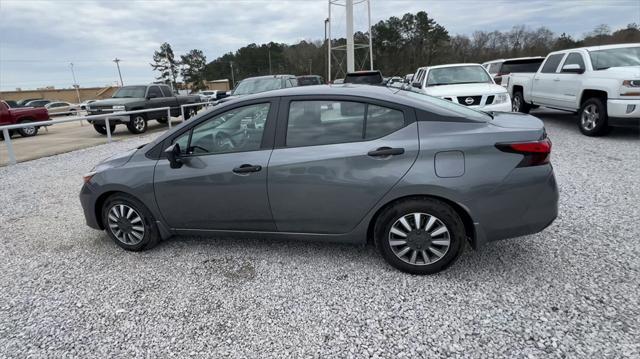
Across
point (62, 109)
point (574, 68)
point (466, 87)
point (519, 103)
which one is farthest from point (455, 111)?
point (62, 109)

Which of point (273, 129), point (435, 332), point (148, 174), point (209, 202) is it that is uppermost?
point (273, 129)

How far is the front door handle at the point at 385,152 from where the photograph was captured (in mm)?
2781

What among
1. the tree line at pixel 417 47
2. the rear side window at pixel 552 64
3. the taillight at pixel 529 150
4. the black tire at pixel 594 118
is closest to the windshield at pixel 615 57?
the black tire at pixel 594 118

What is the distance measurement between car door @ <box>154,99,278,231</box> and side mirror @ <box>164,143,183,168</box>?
0.15ft

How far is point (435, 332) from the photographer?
7.76ft

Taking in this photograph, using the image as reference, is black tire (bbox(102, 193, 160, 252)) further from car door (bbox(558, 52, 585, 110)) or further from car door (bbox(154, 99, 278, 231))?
car door (bbox(558, 52, 585, 110))

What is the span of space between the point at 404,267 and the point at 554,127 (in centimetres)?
905

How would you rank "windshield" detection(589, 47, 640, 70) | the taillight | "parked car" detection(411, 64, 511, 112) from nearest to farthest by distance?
the taillight
"windshield" detection(589, 47, 640, 70)
"parked car" detection(411, 64, 511, 112)

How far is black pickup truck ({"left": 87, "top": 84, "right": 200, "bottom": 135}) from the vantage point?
12953 millimetres

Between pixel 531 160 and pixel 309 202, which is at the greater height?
pixel 531 160

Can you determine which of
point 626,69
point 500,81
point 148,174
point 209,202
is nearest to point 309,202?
point 209,202

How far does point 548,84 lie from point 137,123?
13183mm

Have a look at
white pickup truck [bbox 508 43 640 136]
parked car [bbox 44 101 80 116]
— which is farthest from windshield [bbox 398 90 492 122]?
parked car [bbox 44 101 80 116]

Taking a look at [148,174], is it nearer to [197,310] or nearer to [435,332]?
[197,310]
